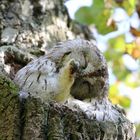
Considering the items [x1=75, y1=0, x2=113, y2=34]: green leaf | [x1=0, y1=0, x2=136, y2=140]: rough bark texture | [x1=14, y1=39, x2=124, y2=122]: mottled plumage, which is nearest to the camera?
[x1=0, y1=0, x2=136, y2=140]: rough bark texture

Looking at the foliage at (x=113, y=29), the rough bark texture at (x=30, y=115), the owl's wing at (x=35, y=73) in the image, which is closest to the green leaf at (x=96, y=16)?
the foliage at (x=113, y=29)

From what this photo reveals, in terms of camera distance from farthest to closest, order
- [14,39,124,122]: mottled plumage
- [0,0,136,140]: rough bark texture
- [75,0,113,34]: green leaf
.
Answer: [75,0,113,34]: green leaf → [14,39,124,122]: mottled plumage → [0,0,136,140]: rough bark texture

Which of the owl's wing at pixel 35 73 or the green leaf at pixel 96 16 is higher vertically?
the green leaf at pixel 96 16

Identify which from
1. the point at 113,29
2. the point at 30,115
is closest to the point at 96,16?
the point at 113,29

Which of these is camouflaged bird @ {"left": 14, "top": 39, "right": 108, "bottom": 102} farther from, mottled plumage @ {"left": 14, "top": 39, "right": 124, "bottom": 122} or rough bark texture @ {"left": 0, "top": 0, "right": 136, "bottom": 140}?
rough bark texture @ {"left": 0, "top": 0, "right": 136, "bottom": 140}

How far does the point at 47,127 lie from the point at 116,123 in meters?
0.32

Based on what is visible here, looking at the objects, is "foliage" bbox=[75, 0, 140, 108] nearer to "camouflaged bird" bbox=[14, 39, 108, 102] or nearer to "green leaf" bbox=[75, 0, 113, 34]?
"green leaf" bbox=[75, 0, 113, 34]

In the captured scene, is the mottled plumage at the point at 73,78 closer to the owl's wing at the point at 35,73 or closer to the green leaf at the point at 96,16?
the owl's wing at the point at 35,73

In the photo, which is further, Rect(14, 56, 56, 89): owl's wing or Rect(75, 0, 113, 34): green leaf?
Rect(75, 0, 113, 34): green leaf

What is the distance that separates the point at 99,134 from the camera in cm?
173

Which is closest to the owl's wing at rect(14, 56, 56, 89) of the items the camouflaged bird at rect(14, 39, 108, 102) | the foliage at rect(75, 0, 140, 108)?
the camouflaged bird at rect(14, 39, 108, 102)

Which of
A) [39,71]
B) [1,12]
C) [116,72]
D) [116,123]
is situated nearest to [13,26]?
[1,12]

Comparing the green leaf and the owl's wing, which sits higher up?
the green leaf

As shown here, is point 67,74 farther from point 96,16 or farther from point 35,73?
point 96,16
